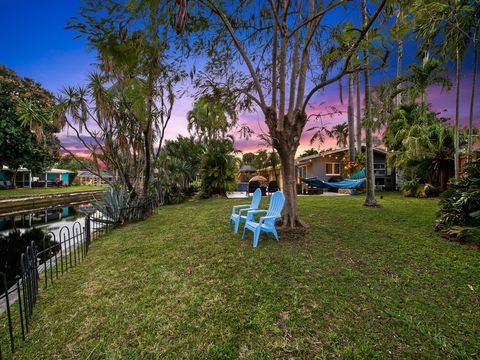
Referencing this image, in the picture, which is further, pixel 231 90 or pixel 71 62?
pixel 71 62

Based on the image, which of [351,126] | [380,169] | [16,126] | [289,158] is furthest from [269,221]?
[16,126]

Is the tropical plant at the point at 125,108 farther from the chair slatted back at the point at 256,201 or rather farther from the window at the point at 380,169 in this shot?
the window at the point at 380,169

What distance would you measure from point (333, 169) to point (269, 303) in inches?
718

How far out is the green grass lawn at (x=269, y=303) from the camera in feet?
6.46

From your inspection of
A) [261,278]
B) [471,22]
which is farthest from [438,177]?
[261,278]

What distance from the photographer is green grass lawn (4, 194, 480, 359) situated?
1.97m

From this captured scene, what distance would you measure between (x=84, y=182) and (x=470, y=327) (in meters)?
67.8

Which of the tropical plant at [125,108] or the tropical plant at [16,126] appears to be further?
the tropical plant at [16,126]

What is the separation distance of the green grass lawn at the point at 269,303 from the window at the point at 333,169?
14902 millimetres

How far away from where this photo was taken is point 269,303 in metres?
2.55

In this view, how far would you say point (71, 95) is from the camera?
8180mm

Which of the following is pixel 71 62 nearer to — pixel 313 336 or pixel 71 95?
pixel 71 95

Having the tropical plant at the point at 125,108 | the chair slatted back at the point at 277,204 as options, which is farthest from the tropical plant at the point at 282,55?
the tropical plant at the point at 125,108

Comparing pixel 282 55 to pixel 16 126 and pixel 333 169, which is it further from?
pixel 16 126
